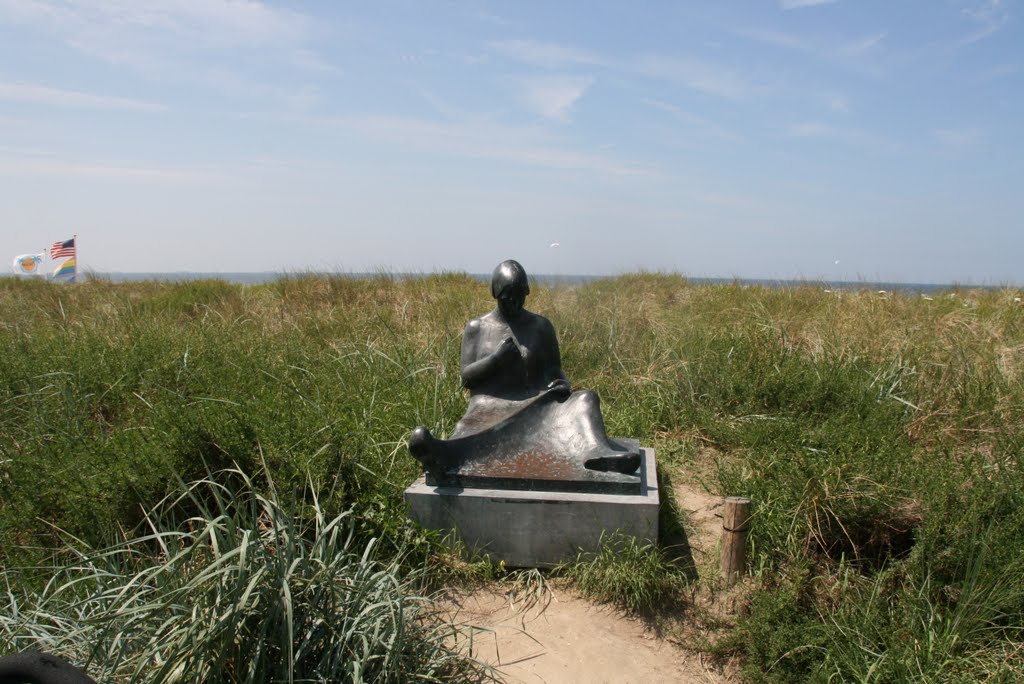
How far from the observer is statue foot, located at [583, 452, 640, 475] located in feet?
12.2

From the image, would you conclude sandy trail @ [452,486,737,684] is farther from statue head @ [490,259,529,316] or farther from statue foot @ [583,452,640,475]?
statue head @ [490,259,529,316]

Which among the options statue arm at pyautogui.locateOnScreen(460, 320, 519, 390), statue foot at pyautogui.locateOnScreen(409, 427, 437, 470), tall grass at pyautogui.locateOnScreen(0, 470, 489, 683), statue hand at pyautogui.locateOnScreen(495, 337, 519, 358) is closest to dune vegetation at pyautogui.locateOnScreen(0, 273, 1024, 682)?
tall grass at pyautogui.locateOnScreen(0, 470, 489, 683)

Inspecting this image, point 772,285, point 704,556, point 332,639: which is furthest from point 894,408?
point 772,285

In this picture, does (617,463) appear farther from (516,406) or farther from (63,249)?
(63,249)

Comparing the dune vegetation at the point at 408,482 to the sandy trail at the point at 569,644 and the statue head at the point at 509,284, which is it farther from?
the statue head at the point at 509,284

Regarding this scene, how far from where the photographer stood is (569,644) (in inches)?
130

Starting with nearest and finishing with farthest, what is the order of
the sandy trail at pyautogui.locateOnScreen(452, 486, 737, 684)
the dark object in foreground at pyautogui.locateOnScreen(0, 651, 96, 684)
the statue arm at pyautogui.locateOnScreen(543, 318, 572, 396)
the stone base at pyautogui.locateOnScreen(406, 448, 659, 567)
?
1. the dark object in foreground at pyautogui.locateOnScreen(0, 651, 96, 684)
2. the sandy trail at pyautogui.locateOnScreen(452, 486, 737, 684)
3. the stone base at pyautogui.locateOnScreen(406, 448, 659, 567)
4. the statue arm at pyautogui.locateOnScreen(543, 318, 572, 396)

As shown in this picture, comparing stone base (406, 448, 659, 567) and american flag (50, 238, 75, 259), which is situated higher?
american flag (50, 238, 75, 259)

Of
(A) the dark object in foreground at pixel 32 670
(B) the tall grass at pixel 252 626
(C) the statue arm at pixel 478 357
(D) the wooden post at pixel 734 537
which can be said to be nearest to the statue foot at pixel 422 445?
(C) the statue arm at pixel 478 357

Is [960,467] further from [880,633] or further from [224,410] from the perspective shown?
[224,410]

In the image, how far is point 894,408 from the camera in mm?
4977

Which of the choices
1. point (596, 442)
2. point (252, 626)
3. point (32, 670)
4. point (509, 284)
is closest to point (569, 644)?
point (596, 442)

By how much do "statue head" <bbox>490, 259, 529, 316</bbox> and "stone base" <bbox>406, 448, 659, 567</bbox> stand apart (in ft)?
3.67

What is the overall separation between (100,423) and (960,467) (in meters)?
5.41
